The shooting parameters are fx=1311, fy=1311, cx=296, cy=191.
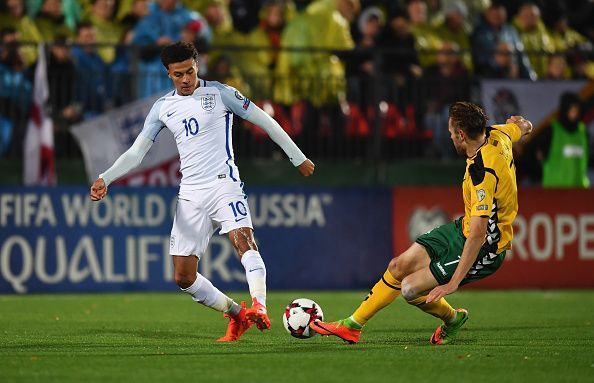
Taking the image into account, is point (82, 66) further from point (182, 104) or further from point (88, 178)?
point (182, 104)

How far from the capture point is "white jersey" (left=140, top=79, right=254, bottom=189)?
992cm

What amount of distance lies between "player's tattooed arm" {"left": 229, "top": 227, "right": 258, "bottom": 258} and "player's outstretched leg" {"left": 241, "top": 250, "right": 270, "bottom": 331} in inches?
2.3

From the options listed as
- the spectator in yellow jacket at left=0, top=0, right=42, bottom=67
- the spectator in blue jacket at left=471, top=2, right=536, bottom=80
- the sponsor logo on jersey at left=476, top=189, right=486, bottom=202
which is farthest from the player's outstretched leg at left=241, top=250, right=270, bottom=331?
the spectator in blue jacket at left=471, top=2, right=536, bottom=80

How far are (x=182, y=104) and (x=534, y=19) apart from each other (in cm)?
995

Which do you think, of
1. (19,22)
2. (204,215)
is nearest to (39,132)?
(19,22)

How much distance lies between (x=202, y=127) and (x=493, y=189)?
2283 mm

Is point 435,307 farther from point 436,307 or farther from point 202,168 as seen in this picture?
point 202,168

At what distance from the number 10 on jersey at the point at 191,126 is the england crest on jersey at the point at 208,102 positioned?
0.43ft

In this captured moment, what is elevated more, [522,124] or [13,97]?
[13,97]

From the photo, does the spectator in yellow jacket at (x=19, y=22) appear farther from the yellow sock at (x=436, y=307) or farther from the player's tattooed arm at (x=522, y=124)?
the yellow sock at (x=436, y=307)

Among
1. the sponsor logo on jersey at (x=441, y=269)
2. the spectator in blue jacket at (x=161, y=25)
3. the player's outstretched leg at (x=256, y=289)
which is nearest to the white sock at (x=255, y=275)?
the player's outstretched leg at (x=256, y=289)

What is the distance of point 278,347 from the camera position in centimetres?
934

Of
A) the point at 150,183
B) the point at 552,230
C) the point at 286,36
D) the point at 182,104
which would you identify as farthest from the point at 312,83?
the point at 182,104

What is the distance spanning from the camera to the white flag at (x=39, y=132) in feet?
50.3
